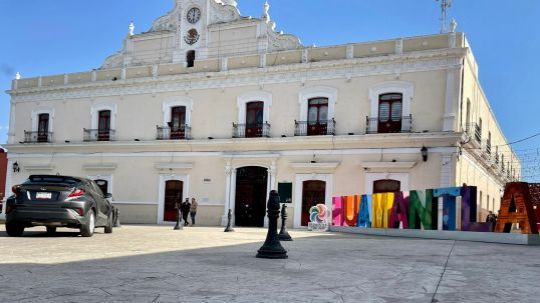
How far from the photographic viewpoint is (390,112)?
80.6ft

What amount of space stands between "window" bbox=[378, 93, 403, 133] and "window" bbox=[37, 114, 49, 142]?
19.4m

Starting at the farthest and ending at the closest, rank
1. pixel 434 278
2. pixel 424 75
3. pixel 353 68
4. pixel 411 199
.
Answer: pixel 353 68 < pixel 424 75 < pixel 411 199 < pixel 434 278

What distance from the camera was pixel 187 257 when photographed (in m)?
7.73

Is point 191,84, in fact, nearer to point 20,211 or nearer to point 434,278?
point 20,211

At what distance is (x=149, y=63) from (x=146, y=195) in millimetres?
7192

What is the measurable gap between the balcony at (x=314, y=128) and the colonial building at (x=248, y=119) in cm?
5

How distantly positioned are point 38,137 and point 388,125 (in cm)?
2039

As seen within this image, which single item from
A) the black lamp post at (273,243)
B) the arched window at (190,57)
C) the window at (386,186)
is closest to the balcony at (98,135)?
the arched window at (190,57)

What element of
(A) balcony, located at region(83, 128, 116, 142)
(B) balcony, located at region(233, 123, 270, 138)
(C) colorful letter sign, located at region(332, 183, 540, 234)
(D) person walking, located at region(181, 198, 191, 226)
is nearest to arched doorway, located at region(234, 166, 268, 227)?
(B) balcony, located at region(233, 123, 270, 138)

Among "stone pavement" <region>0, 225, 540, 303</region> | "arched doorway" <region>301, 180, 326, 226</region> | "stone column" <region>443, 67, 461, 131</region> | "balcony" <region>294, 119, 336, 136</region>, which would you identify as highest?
"stone column" <region>443, 67, 461, 131</region>

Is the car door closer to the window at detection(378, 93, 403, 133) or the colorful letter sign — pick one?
the colorful letter sign

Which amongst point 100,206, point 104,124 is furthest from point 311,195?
point 100,206

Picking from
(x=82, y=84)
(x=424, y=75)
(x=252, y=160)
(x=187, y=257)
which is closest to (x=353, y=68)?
(x=424, y=75)

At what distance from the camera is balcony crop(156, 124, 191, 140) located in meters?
28.6
